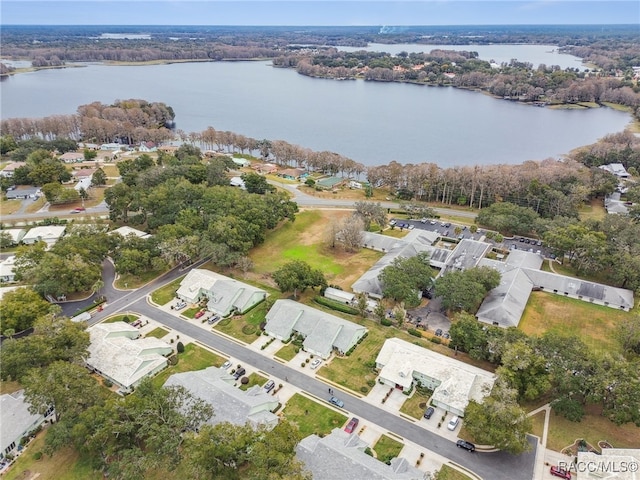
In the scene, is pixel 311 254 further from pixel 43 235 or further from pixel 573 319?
pixel 43 235

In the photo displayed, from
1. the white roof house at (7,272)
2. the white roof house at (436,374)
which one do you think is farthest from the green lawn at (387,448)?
the white roof house at (7,272)

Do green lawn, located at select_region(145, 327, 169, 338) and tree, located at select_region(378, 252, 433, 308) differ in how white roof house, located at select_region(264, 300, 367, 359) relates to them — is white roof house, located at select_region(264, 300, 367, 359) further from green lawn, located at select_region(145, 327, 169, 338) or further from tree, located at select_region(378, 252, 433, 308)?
green lawn, located at select_region(145, 327, 169, 338)

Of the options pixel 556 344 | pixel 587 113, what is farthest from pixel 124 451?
pixel 587 113

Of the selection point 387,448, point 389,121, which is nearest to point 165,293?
point 387,448

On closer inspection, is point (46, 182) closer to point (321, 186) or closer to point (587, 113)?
point (321, 186)

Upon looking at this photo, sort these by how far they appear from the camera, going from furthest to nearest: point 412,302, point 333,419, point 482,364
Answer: point 412,302 → point 482,364 → point 333,419

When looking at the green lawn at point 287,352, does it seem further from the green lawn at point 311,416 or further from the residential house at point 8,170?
the residential house at point 8,170
